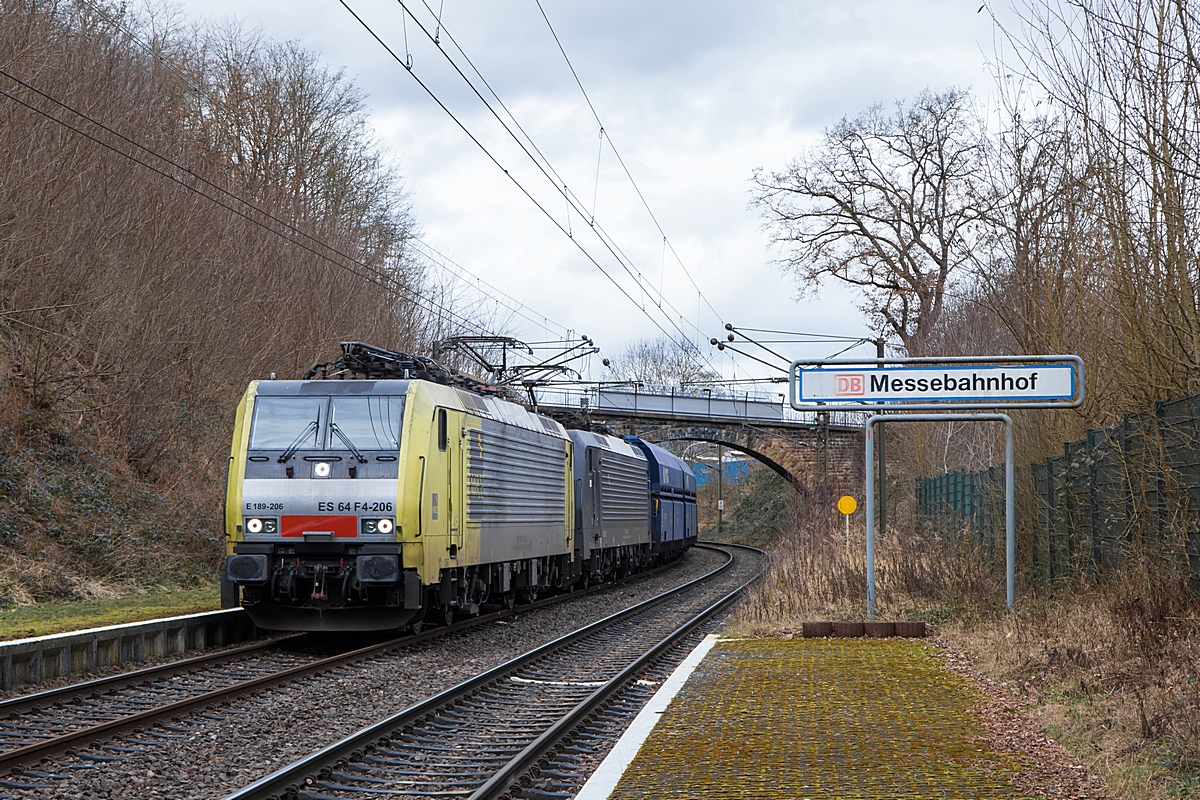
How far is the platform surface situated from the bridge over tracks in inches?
1871

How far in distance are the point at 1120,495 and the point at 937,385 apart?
2428mm

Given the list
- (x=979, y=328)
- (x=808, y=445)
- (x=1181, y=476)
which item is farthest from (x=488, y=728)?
(x=808, y=445)

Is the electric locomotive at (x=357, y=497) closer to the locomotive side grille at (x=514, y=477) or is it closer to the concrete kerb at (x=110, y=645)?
the locomotive side grille at (x=514, y=477)

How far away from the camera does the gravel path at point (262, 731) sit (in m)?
7.43

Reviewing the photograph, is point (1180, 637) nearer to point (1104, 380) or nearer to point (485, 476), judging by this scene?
point (1104, 380)

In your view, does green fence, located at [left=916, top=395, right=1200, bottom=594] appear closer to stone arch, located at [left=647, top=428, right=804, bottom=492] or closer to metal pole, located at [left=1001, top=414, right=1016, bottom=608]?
metal pole, located at [left=1001, top=414, right=1016, bottom=608]

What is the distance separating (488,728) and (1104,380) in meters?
9.39

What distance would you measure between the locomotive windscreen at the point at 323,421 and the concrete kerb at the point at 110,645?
2021 mm

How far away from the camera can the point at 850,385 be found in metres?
14.5

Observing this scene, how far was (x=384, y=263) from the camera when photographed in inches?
1570

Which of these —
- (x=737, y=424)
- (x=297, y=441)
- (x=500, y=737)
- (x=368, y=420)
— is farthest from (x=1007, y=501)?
(x=737, y=424)

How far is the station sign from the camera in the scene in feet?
45.9

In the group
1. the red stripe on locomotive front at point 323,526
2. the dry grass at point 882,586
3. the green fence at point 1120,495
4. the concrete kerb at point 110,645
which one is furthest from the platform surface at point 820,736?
the concrete kerb at point 110,645

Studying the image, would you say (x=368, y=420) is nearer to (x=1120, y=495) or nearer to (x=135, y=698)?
(x=135, y=698)
